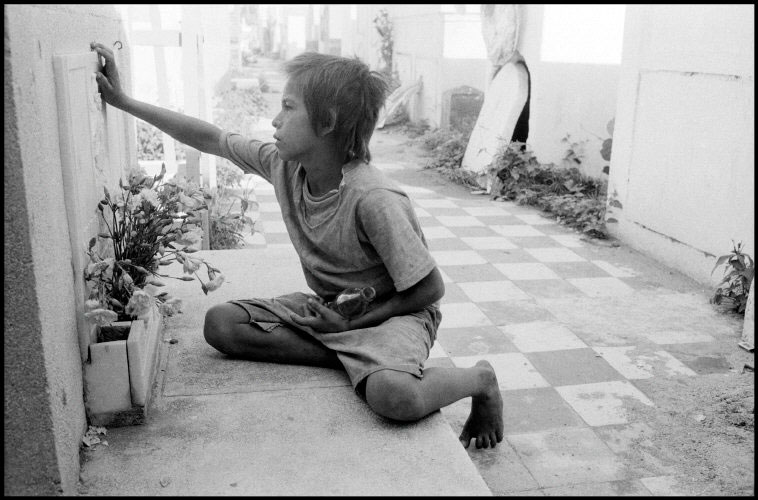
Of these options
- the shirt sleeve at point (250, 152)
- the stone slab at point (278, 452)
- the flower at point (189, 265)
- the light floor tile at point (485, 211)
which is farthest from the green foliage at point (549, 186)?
the flower at point (189, 265)

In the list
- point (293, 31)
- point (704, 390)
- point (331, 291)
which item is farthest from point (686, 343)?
point (293, 31)

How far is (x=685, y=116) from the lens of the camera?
15.7 feet

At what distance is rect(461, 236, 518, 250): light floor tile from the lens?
5.38 m

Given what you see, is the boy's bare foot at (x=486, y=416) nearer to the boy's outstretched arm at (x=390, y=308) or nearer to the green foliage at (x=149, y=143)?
the boy's outstretched arm at (x=390, y=308)

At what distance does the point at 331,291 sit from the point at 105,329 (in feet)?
2.41

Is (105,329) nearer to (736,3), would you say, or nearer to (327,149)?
(327,149)

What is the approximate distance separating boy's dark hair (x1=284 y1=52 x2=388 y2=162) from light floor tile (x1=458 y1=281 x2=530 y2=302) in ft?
6.82

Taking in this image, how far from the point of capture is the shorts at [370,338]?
7.09 ft

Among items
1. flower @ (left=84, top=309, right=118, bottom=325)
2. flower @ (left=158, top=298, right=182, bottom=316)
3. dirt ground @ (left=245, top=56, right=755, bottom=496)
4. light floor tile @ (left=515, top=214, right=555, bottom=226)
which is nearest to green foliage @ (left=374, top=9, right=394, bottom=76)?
light floor tile @ (left=515, top=214, right=555, bottom=226)

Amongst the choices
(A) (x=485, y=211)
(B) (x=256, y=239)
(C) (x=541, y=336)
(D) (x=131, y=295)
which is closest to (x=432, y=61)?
(A) (x=485, y=211)

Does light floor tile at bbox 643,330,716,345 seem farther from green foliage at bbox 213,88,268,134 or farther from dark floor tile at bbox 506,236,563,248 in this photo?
green foliage at bbox 213,88,268,134

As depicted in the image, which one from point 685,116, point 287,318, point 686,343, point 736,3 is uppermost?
point 736,3

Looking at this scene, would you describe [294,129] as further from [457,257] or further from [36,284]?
[457,257]

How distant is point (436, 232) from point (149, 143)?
2.38 meters
